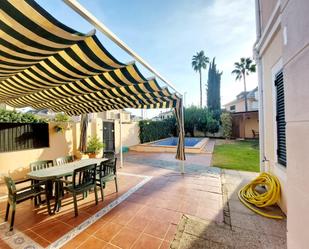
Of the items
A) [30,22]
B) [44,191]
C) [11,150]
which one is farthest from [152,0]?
[11,150]

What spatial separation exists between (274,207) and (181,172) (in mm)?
3417

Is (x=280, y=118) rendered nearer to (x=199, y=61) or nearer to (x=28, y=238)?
(x=28, y=238)

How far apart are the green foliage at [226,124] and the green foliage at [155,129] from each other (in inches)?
244

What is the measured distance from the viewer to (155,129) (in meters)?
17.6

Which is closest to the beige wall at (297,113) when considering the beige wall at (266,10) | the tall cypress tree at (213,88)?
the beige wall at (266,10)

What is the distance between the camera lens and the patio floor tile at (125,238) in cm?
276

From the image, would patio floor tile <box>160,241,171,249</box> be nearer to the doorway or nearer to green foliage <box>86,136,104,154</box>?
green foliage <box>86,136,104,154</box>

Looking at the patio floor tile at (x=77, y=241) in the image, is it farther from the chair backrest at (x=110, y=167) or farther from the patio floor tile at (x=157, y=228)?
the chair backrest at (x=110, y=167)

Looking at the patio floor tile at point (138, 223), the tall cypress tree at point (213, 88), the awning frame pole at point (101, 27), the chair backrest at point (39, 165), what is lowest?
the patio floor tile at point (138, 223)

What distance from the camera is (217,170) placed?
702 centimetres

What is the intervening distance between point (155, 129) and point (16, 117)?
500 inches

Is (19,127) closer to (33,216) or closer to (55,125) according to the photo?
(55,125)

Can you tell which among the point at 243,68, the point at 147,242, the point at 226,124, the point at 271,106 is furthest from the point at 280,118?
the point at 243,68

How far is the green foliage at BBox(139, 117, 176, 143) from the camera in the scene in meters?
15.5
